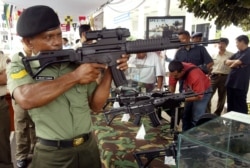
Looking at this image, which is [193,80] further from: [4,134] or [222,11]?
[4,134]

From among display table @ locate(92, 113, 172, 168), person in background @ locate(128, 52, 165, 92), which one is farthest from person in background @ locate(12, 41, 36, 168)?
person in background @ locate(128, 52, 165, 92)

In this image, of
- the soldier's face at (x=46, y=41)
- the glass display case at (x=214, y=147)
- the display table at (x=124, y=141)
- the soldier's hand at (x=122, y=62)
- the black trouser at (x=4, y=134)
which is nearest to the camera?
the glass display case at (x=214, y=147)

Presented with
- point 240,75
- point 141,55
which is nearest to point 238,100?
point 240,75

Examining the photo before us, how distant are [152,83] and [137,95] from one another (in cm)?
136

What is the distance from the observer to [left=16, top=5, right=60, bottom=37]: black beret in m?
1.08

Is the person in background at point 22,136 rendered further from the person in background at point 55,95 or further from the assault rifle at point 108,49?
the assault rifle at point 108,49

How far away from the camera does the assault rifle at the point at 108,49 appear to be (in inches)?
46.6

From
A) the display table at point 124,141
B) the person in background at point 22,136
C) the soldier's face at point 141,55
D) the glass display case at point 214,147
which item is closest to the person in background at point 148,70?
the soldier's face at point 141,55

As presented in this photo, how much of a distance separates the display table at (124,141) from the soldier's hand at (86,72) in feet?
3.03

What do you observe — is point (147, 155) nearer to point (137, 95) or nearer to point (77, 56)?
point (137, 95)

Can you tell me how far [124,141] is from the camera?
219 cm

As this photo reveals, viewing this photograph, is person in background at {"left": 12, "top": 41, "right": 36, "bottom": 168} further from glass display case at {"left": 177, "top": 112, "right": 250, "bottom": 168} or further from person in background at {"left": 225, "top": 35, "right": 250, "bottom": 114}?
person in background at {"left": 225, "top": 35, "right": 250, "bottom": 114}

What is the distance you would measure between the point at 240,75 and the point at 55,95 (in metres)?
3.88

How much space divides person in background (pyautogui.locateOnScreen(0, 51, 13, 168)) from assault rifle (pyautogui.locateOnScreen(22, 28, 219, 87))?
137 centimetres
